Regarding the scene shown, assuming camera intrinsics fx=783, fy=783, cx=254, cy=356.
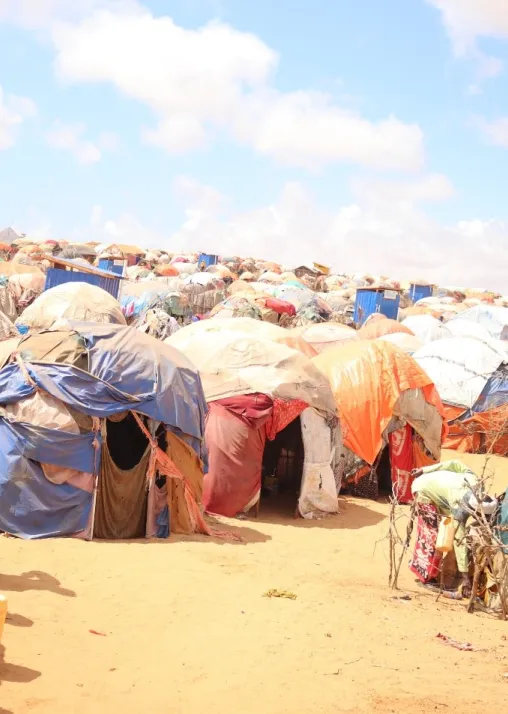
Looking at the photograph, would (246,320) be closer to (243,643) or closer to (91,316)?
(91,316)

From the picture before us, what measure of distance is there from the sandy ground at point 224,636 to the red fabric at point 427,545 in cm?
26

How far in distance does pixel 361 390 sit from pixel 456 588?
234 inches

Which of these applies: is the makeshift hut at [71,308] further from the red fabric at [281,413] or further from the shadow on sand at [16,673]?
the shadow on sand at [16,673]

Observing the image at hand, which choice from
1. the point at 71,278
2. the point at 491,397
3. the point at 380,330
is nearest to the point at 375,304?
the point at 380,330

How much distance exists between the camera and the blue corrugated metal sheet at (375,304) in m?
37.1

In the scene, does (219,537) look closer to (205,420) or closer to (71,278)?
(205,420)

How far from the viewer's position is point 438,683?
22.6 feet

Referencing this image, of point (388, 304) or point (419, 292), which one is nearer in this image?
point (388, 304)

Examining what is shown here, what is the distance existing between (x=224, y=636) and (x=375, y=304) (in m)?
30.6

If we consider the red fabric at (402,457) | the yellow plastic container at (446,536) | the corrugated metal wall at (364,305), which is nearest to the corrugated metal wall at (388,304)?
the corrugated metal wall at (364,305)

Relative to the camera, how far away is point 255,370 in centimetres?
1343

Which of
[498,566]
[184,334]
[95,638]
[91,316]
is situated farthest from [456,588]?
[91,316]

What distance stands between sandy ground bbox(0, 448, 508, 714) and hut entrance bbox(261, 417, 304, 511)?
395cm

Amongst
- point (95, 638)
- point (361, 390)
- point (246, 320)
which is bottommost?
point (95, 638)
